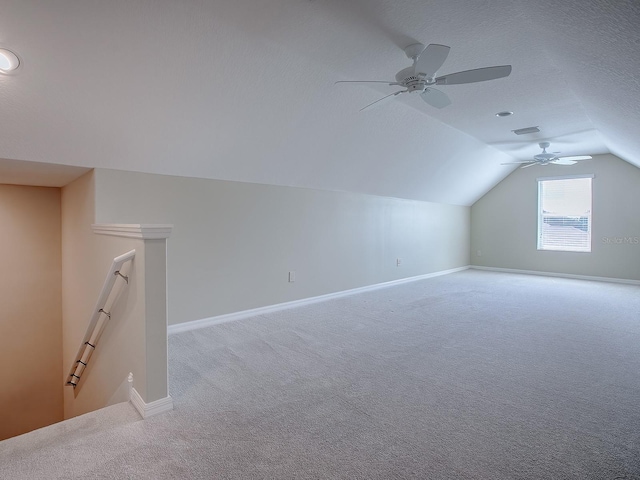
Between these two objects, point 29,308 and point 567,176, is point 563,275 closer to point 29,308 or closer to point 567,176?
point 567,176

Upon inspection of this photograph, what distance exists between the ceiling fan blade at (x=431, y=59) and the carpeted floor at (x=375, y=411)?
7.38 feet

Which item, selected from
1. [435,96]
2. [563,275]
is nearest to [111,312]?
[435,96]

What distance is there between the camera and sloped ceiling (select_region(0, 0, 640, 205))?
6.48 feet

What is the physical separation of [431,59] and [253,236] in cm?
271

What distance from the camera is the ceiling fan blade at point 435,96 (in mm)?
2766

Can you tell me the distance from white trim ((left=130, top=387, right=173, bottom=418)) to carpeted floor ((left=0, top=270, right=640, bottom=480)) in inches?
2.1

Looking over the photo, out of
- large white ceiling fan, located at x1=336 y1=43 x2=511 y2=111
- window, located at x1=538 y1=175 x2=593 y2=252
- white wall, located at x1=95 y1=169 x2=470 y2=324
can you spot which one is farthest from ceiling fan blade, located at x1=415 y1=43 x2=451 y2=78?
window, located at x1=538 y1=175 x2=593 y2=252

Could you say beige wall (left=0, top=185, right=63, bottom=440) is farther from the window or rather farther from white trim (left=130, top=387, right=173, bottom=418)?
the window

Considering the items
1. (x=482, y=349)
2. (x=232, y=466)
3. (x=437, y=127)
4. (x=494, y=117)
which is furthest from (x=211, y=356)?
(x=494, y=117)

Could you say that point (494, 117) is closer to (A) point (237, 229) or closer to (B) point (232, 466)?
(A) point (237, 229)

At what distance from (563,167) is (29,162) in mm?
8594

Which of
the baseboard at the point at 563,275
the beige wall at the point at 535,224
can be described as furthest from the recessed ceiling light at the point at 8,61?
the baseboard at the point at 563,275

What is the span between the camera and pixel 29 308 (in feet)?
13.7

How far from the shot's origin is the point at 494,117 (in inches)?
172
